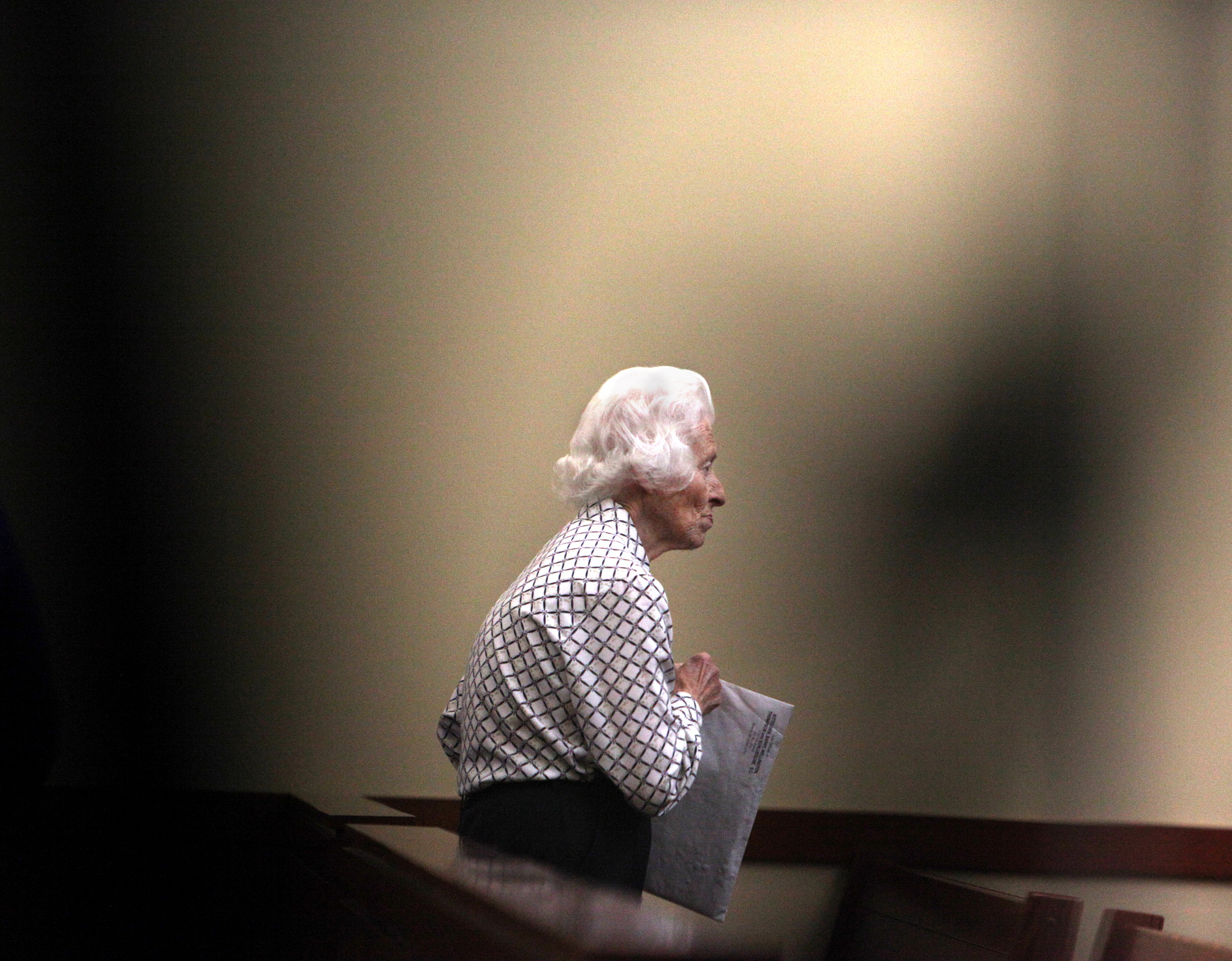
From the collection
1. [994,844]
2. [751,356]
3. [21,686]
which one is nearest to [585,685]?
[21,686]

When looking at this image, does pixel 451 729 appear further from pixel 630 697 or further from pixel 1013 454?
pixel 1013 454

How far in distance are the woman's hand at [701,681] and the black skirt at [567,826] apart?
0.20 metres

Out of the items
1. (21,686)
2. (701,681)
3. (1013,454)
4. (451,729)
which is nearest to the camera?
(21,686)

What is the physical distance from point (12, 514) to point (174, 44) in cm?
112

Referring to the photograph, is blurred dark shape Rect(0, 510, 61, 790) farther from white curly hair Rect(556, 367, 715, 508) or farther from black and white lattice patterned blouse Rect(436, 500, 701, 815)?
white curly hair Rect(556, 367, 715, 508)

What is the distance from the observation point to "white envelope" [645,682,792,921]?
1755 millimetres

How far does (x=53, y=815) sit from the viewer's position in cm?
245

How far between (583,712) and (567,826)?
17 centimetres

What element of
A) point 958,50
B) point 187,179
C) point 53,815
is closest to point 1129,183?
point 958,50

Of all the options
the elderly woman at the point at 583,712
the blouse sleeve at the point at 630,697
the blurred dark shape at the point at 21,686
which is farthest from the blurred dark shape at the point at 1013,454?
the blurred dark shape at the point at 21,686

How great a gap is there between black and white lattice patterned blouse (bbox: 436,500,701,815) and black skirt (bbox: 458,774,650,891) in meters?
0.02

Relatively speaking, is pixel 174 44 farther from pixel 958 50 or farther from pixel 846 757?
pixel 846 757

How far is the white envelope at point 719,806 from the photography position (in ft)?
5.76

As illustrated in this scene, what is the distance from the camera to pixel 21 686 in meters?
1.15
